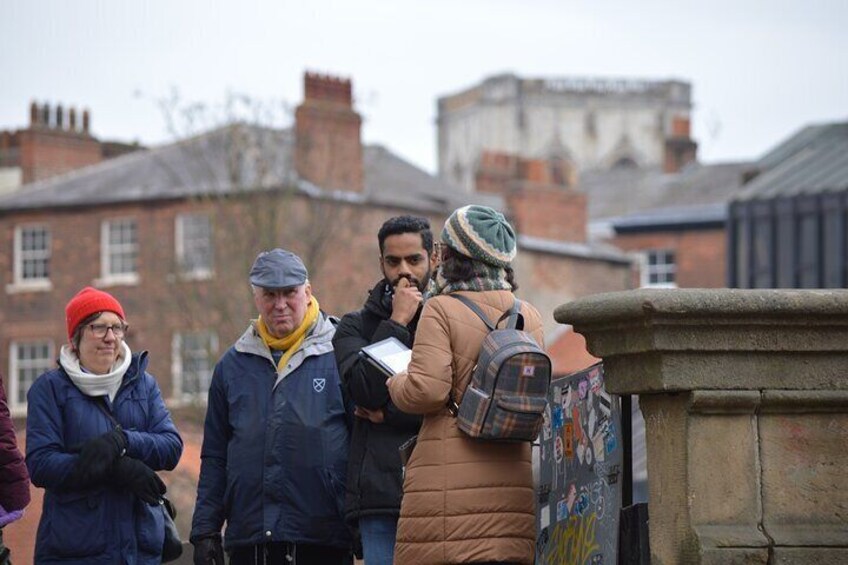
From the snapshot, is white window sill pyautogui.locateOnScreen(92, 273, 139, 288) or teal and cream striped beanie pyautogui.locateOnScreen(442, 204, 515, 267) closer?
teal and cream striped beanie pyautogui.locateOnScreen(442, 204, 515, 267)

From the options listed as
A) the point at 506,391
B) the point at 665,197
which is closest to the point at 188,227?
the point at 665,197

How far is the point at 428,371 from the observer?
6.59 m

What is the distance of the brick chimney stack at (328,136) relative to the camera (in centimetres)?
4672

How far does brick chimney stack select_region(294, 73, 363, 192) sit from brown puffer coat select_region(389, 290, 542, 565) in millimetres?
39912

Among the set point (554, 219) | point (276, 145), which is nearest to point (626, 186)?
point (554, 219)

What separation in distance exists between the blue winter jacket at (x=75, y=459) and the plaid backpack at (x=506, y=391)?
177 centimetres

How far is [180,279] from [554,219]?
13013mm

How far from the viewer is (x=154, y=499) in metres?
7.74

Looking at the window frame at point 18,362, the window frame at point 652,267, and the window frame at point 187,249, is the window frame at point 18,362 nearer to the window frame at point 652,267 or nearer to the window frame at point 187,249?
the window frame at point 187,249

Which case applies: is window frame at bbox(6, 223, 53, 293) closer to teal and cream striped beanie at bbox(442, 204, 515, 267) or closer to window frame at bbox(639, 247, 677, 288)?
window frame at bbox(639, 247, 677, 288)

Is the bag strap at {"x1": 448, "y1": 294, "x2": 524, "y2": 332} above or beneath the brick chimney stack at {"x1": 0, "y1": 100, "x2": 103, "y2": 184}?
beneath

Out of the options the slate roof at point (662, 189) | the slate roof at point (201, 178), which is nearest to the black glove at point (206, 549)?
the slate roof at point (201, 178)

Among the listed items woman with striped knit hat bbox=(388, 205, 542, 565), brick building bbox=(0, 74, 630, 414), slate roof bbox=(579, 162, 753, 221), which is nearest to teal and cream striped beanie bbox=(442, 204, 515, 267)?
woman with striped knit hat bbox=(388, 205, 542, 565)

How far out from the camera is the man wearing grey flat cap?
7.64 meters
